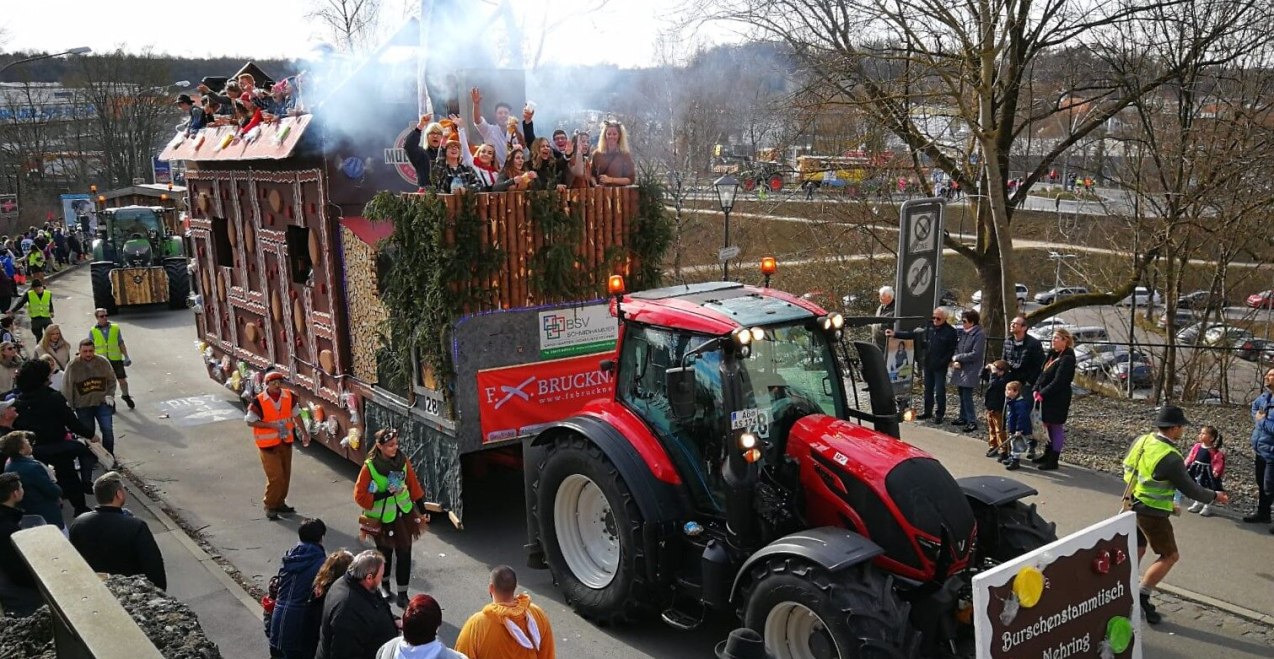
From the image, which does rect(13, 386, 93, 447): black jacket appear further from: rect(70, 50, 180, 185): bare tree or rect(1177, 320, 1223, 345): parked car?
rect(70, 50, 180, 185): bare tree

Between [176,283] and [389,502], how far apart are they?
17.5 metres

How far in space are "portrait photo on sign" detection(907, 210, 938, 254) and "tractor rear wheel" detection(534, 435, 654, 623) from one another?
363cm

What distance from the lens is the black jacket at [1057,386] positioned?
8969 millimetres

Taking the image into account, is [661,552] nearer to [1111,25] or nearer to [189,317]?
[1111,25]

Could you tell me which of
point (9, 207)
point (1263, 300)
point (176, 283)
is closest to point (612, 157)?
point (1263, 300)

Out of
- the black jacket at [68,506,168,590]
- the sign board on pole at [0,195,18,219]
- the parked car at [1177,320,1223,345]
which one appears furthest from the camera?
the sign board on pole at [0,195,18,219]

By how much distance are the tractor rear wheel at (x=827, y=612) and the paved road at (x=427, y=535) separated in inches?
45.3

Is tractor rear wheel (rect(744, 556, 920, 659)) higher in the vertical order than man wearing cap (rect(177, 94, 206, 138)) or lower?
lower

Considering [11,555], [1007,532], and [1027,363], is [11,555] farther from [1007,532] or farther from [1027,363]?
[1027,363]

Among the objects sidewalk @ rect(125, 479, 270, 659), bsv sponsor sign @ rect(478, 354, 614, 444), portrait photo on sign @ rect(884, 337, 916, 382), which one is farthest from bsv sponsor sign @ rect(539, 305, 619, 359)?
portrait photo on sign @ rect(884, 337, 916, 382)

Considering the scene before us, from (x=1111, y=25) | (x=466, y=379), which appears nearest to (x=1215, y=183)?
(x=1111, y=25)

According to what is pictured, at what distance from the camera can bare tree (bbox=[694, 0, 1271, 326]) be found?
12.7 m

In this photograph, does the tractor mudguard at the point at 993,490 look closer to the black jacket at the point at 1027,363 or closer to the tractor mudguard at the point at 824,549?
the tractor mudguard at the point at 824,549

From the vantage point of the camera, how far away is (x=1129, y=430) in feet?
34.9
